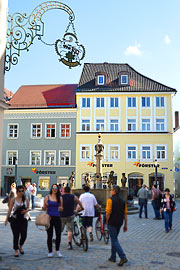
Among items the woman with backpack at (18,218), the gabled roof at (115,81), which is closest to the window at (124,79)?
the gabled roof at (115,81)

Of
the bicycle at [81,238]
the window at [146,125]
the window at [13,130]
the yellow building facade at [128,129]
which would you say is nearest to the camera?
the bicycle at [81,238]

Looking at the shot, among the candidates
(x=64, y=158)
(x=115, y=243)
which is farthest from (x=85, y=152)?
(x=115, y=243)

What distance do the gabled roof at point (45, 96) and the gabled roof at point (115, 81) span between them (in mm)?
2831

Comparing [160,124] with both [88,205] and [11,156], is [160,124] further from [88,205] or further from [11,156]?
[88,205]

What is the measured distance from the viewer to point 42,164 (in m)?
43.2

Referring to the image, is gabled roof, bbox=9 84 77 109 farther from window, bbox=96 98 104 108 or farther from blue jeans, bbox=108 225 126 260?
blue jeans, bbox=108 225 126 260

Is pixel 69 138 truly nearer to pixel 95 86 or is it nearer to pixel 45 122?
pixel 45 122

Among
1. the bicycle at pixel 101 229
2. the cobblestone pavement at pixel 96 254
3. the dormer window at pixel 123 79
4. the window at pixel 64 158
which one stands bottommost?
the cobblestone pavement at pixel 96 254

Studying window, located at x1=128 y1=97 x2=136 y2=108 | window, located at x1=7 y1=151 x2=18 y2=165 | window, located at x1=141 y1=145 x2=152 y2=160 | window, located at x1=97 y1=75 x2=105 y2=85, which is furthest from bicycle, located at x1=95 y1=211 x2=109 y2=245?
window, located at x1=97 y1=75 x2=105 y2=85

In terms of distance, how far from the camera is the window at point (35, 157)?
43553 millimetres

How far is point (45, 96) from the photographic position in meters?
47.3

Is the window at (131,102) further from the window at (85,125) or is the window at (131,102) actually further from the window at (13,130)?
the window at (13,130)

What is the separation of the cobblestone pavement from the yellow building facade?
29676 millimetres

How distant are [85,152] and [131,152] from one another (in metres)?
5.69
